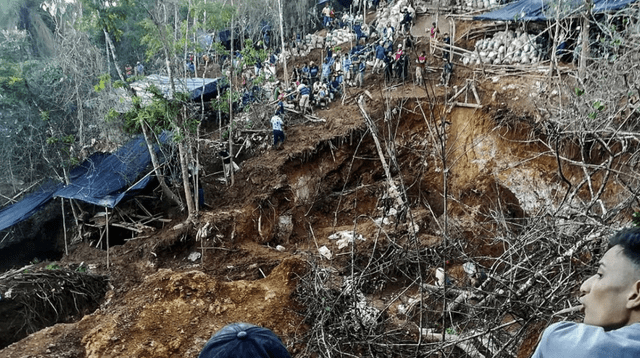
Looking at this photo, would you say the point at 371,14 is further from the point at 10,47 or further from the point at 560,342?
the point at 560,342

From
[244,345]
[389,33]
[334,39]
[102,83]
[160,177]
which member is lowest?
[160,177]

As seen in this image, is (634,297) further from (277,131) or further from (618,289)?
(277,131)

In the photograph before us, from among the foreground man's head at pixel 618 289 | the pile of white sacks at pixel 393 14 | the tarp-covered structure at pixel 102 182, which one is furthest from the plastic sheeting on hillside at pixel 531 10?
the foreground man's head at pixel 618 289

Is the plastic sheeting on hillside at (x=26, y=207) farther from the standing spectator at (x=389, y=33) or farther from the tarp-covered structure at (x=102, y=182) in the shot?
the standing spectator at (x=389, y=33)

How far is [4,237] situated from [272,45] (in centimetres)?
1380

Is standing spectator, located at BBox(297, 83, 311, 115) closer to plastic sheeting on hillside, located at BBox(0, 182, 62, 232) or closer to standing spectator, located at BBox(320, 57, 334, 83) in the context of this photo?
standing spectator, located at BBox(320, 57, 334, 83)

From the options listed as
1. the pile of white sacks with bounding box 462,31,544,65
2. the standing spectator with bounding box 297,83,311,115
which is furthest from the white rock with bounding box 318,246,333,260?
the pile of white sacks with bounding box 462,31,544,65

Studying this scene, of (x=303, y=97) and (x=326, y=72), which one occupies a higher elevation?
(x=326, y=72)

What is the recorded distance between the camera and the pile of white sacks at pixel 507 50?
12000mm

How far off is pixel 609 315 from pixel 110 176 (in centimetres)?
1074

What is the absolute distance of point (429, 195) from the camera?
1173 centimetres

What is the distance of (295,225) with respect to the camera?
1029 cm

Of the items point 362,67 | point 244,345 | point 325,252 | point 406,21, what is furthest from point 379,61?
point 244,345

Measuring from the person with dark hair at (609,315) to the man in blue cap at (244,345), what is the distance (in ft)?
3.49
